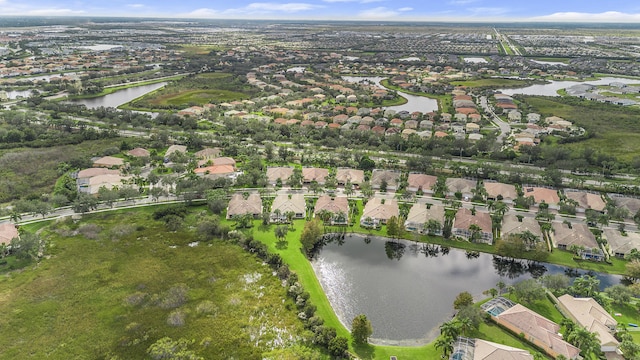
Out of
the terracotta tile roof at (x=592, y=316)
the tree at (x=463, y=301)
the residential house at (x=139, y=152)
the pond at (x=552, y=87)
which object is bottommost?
the tree at (x=463, y=301)

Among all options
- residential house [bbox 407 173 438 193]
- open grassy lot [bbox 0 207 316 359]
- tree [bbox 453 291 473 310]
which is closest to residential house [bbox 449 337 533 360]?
tree [bbox 453 291 473 310]

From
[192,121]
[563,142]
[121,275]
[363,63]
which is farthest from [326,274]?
[363,63]

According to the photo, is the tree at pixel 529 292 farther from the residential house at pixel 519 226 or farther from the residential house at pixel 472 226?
the residential house at pixel 472 226

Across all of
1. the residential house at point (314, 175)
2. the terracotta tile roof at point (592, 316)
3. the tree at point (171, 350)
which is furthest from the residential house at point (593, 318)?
the residential house at point (314, 175)

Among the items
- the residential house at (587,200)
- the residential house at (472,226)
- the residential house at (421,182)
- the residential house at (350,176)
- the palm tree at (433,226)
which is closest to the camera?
the residential house at (472,226)

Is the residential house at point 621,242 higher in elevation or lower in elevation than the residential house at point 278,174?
lower

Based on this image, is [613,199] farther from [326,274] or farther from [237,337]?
[237,337]
